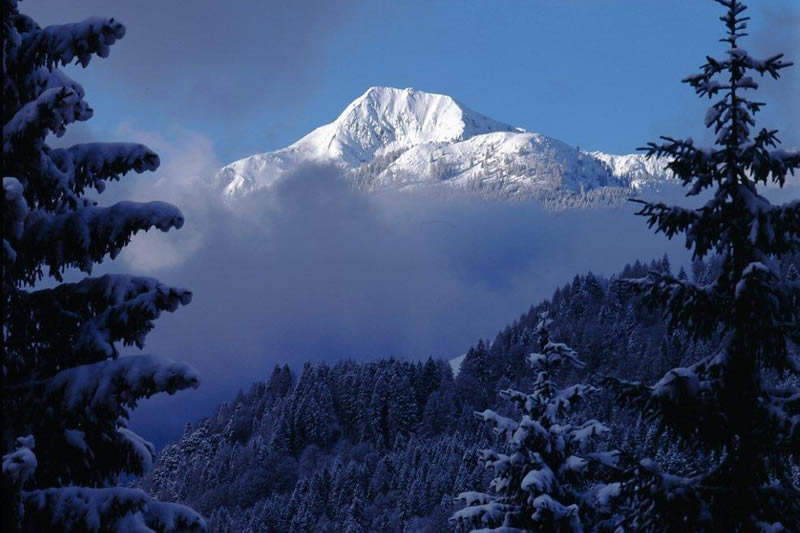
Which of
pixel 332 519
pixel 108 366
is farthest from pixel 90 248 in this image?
pixel 332 519

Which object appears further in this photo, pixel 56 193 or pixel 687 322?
pixel 687 322

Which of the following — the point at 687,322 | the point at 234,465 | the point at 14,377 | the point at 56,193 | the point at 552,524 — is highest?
the point at 56,193

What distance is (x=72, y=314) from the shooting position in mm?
8656

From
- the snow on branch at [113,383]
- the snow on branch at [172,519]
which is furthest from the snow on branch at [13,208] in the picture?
the snow on branch at [172,519]

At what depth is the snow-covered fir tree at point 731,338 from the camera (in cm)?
998

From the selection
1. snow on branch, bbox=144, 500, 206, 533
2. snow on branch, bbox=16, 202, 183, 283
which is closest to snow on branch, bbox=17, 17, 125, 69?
snow on branch, bbox=16, 202, 183, 283

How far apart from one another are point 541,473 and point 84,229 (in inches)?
480

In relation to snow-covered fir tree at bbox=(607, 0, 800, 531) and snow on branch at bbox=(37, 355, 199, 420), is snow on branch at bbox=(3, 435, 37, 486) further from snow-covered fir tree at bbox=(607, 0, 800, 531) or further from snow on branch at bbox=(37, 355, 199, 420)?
snow-covered fir tree at bbox=(607, 0, 800, 531)

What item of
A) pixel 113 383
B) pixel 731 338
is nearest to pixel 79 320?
pixel 113 383

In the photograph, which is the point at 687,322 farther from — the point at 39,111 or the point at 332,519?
the point at 332,519

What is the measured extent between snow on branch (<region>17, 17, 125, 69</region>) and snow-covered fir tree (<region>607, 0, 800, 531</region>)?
6.98m

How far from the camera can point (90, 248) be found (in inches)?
336

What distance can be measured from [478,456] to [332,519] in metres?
118

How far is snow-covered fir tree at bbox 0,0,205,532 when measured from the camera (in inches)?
299
